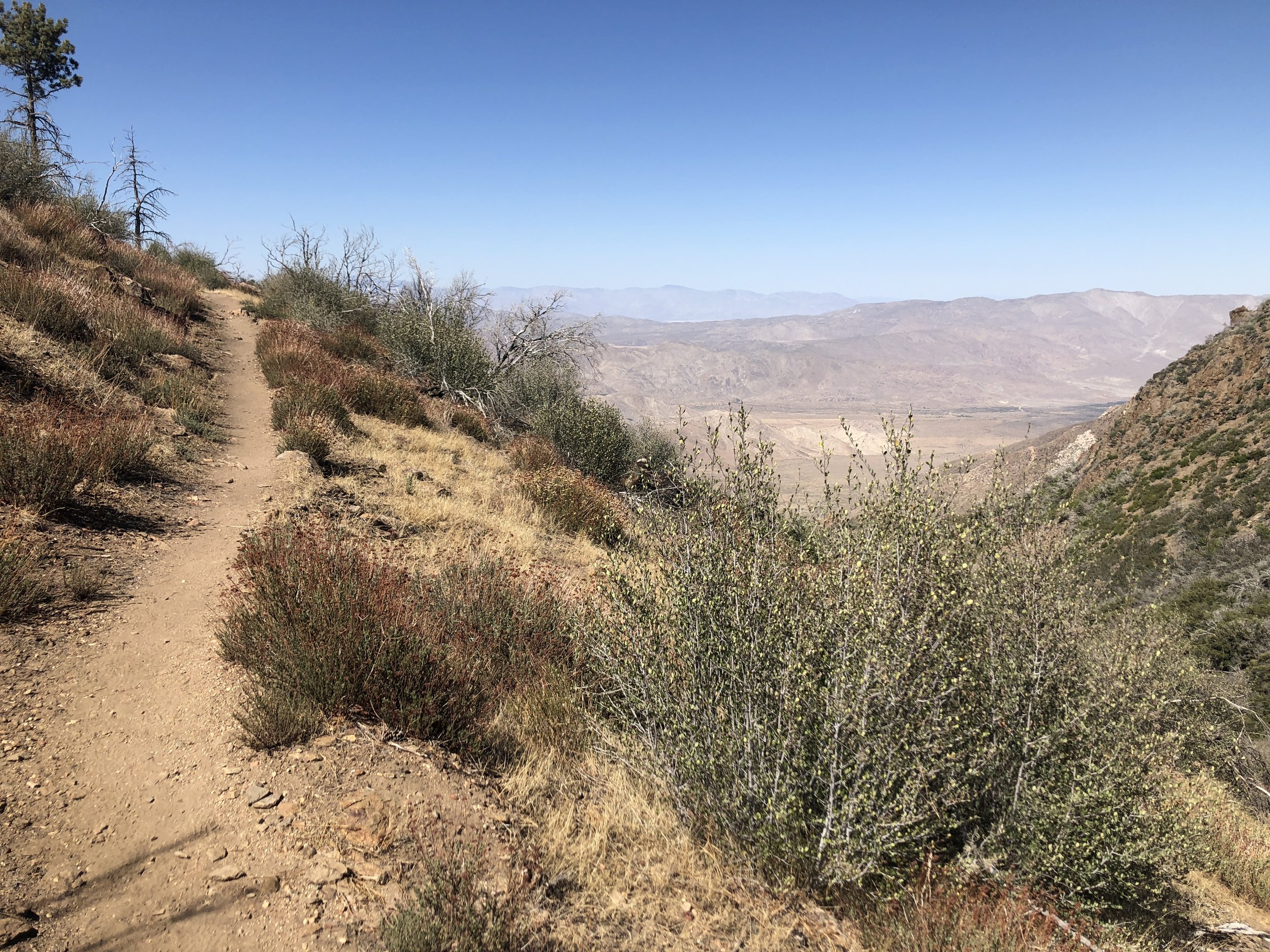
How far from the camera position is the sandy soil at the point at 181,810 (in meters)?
2.28

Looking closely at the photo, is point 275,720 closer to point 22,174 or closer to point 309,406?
point 309,406

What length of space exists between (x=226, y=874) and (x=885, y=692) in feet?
9.61

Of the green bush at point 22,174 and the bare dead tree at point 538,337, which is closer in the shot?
the green bush at point 22,174

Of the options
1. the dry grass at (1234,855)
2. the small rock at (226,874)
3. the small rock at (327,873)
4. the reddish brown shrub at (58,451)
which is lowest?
the dry grass at (1234,855)

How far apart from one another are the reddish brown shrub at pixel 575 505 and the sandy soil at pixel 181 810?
17.6 feet

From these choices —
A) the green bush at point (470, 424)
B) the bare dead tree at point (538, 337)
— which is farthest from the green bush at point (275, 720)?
the bare dead tree at point (538, 337)

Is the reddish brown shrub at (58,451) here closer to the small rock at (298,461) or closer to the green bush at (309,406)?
the small rock at (298,461)

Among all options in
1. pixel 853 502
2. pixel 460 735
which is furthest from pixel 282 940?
pixel 853 502

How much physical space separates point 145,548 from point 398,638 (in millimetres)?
2991

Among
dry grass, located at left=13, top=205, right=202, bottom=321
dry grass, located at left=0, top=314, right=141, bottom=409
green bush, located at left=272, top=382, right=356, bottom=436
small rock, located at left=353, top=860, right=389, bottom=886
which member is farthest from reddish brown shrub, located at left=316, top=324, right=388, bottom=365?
small rock, located at left=353, top=860, right=389, bottom=886

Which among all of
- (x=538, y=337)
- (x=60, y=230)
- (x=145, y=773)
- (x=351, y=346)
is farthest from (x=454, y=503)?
(x=60, y=230)

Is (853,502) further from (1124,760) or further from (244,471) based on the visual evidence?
(244,471)

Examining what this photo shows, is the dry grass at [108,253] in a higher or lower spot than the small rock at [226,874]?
higher

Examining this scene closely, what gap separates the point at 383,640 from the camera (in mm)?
3672
